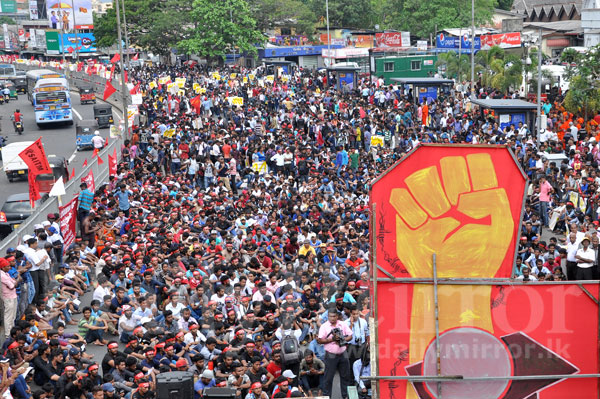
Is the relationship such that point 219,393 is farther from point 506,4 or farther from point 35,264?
point 506,4

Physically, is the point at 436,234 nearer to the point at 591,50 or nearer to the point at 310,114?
the point at 310,114

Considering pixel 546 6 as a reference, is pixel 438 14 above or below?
below

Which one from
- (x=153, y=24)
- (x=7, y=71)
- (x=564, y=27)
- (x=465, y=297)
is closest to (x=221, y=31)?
(x=153, y=24)

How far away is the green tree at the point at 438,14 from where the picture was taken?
7862 cm

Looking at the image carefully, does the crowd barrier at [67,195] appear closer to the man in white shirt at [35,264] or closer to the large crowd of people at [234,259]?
the large crowd of people at [234,259]

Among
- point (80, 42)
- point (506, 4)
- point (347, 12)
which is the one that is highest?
point (506, 4)

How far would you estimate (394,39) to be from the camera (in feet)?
212

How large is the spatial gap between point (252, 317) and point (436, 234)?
6.45 metres

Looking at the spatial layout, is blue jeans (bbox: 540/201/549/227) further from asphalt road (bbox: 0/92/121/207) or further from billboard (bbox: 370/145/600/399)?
asphalt road (bbox: 0/92/121/207)

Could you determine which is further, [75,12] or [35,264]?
[75,12]

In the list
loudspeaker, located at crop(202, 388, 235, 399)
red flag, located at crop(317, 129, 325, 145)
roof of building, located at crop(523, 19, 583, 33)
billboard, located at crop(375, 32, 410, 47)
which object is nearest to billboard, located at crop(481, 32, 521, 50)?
billboard, located at crop(375, 32, 410, 47)

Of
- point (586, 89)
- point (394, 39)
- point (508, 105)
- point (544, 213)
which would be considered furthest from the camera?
point (394, 39)

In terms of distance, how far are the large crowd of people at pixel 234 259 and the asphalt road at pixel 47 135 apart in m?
4.06

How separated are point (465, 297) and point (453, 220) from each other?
2.28 feet
